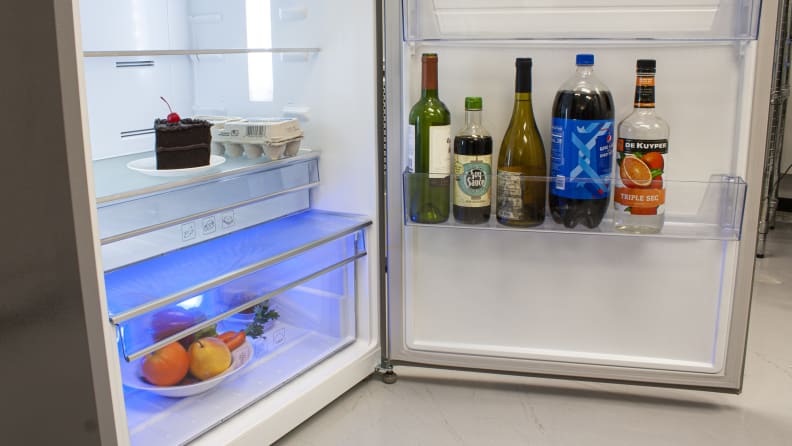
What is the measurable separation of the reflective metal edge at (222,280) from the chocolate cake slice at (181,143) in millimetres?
233

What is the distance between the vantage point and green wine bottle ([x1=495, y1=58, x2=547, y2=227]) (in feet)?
4.44

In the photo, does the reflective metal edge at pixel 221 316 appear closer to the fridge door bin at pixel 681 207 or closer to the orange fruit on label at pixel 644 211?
the fridge door bin at pixel 681 207

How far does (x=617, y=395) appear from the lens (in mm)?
1517

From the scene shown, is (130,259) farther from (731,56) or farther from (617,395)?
(731,56)

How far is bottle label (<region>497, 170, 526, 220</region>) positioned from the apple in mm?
586

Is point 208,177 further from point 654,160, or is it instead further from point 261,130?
point 654,160

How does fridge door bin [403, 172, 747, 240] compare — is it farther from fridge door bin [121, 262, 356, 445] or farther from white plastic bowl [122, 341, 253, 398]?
white plastic bowl [122, 341, 253, 398]

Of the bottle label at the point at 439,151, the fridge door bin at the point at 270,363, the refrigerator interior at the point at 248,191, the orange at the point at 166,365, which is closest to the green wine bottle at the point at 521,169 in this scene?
the bottle label at the point at 439,151

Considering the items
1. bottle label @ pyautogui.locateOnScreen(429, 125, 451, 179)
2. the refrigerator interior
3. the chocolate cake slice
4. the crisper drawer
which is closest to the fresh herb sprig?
the refrigerator interior

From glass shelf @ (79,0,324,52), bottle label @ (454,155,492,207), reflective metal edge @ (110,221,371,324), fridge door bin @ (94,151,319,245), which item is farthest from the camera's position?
glass shelf @ (79,0,324,52)

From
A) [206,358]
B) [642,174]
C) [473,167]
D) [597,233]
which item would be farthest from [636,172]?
[206,358]

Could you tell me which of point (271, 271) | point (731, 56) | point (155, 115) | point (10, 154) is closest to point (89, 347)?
point (10, 154)

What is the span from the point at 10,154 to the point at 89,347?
0.28 metres

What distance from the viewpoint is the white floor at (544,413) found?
135 centimetres
